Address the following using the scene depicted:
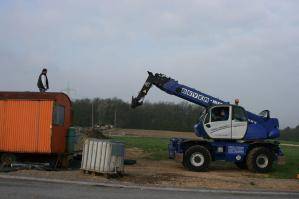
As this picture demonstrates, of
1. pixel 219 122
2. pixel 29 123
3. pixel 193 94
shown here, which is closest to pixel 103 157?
pixel 29 123

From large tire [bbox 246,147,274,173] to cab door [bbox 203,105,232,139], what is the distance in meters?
1.32

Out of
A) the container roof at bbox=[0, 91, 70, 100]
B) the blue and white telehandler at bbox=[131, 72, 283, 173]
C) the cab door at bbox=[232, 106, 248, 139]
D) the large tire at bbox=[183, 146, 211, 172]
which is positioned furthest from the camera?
the cab door at bbox=[232, 106, 248, 139]

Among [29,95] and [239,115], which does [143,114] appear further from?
[29,95]

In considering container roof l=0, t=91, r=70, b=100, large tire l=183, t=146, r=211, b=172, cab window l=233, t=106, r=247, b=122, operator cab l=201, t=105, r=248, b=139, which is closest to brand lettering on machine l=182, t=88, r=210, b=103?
operator cab l=201, t=105, r=248, b=139

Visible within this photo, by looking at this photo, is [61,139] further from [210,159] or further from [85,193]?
[85,193]

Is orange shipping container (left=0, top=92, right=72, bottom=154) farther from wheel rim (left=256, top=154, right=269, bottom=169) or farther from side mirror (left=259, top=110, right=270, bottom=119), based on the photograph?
side mirror (left=259, top=110, right=270, bottom=119)

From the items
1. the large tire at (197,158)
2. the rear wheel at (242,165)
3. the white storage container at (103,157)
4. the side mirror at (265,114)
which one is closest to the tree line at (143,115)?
the rear wheel at (242,165)

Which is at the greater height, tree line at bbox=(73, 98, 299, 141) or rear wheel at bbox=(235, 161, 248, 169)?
tree line at bbox=(73, 98, 299, 141)

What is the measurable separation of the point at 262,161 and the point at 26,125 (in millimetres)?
10500

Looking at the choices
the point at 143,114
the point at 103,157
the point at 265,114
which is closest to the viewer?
the point at 103,157

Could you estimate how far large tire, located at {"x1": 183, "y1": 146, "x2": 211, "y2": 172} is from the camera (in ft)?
77.8

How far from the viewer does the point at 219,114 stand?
24.3m

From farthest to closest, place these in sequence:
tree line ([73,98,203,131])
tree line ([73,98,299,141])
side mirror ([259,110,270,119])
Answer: tree line ([73,98,203,131]), tree line ([73,98,299,141]), side mirror ([259,110,270,119])

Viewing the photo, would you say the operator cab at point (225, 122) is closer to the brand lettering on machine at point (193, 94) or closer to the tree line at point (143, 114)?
the brand lettering on machine at point (193, 94)
